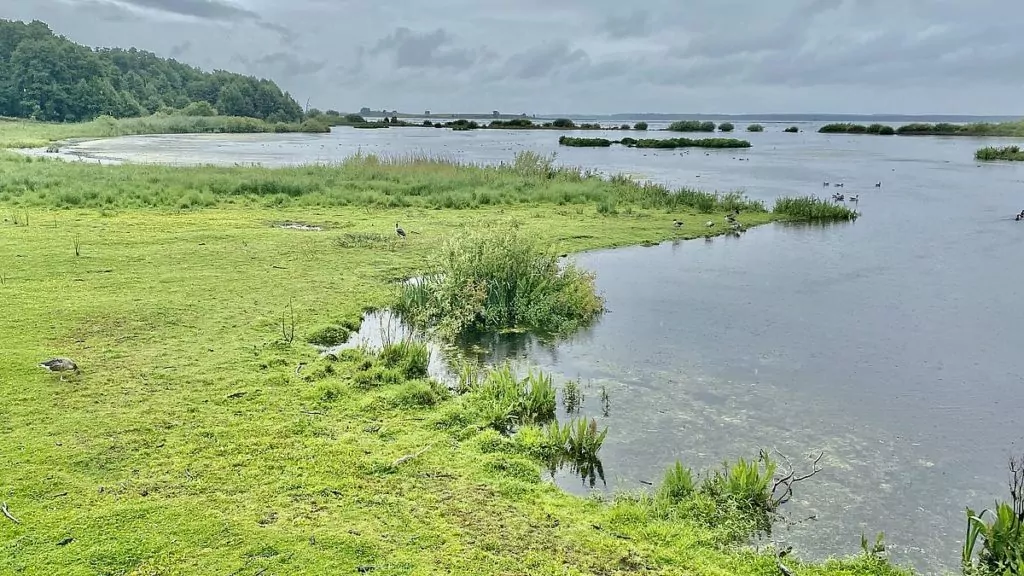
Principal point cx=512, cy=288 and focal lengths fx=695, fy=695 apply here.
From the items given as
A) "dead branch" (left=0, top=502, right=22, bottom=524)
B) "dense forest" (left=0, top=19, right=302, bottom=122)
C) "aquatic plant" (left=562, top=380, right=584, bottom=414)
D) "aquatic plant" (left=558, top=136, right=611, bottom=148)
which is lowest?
"aquatic plant" (left=562, top=380, right=584, bottom=414)

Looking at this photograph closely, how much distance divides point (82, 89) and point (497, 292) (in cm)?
11812

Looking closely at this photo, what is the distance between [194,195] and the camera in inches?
909

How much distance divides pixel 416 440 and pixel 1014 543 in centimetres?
475

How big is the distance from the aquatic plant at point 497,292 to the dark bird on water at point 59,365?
4506 mm

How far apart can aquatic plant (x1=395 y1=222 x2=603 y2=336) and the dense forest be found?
114 meters

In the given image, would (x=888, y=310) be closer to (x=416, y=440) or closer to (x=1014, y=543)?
(x=1014, y=543)

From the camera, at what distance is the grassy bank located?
70812 millimetres

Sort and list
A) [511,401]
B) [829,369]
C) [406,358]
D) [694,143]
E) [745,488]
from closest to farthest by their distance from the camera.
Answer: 1. [745,488]
2. [511,401]
3. [406,358]
4. [829,369]
5. [694,143]

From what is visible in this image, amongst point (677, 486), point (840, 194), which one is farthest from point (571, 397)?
point (840, 194)

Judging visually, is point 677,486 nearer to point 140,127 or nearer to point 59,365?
point 59,365

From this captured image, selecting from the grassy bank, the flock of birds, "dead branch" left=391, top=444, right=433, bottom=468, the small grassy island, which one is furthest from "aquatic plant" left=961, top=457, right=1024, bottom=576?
the small grassy island

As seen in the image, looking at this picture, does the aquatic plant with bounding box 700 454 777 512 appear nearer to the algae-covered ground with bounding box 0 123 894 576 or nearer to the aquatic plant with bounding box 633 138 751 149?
the algae-covered ground with bounding box 0 123 894 576

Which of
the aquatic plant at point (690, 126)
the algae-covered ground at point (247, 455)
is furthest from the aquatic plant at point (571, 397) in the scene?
the aquatic plant at point (690, 126)

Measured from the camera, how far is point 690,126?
10781 cm
